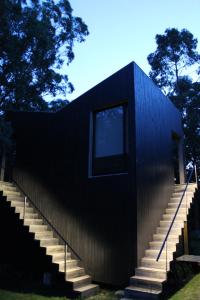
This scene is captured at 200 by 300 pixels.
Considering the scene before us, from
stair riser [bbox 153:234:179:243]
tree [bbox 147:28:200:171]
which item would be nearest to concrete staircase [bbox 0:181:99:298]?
stair riser [bbox 153:234:179:243]

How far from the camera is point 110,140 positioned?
8039mm

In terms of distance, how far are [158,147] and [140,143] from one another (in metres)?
1.45

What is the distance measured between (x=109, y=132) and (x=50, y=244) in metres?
3.39

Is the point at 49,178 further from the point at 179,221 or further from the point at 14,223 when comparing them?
the point at 179,221

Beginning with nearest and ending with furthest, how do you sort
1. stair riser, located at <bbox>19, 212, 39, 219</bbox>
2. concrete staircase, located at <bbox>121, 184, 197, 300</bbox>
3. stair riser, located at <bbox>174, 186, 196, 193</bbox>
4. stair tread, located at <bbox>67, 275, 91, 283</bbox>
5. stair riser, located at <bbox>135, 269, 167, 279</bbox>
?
concrete staircase, located at <bbox>121, 184, 197, 300</bbox>, stair riser, located at <bbox>135, 269, 167, 279</bbox>, stair tread, located at <bbox>67, 275, 91, 283</bbox>, stair riser, located at <bbox>19, 212, 39, 219</bbox>, stair riser, located at <bbox>174, 186, 196, 193</bbox>

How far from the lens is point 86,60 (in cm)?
1262

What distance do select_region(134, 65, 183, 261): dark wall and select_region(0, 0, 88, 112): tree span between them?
7.60 m

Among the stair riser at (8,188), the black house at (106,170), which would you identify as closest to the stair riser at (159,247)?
the black house at (106,170)

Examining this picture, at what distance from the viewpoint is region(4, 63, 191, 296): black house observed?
702 centimetres

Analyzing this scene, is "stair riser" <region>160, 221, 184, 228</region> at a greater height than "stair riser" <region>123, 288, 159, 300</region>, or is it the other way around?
"stair riser" <region>160, 221, 184, 228</region>

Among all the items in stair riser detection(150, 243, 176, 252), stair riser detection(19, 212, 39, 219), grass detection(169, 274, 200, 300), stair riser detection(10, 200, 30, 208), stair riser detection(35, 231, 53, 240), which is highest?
stair riser detection(10, 200, 30, 208)

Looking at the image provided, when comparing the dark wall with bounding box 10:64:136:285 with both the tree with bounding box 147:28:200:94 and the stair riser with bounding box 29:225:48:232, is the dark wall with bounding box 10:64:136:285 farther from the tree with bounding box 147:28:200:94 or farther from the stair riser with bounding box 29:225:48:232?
the tree with bounding box 147:28:200:94

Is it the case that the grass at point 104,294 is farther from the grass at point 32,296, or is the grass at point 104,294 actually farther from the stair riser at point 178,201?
the stair riser at point 178,201

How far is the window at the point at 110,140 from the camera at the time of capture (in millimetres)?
7727
